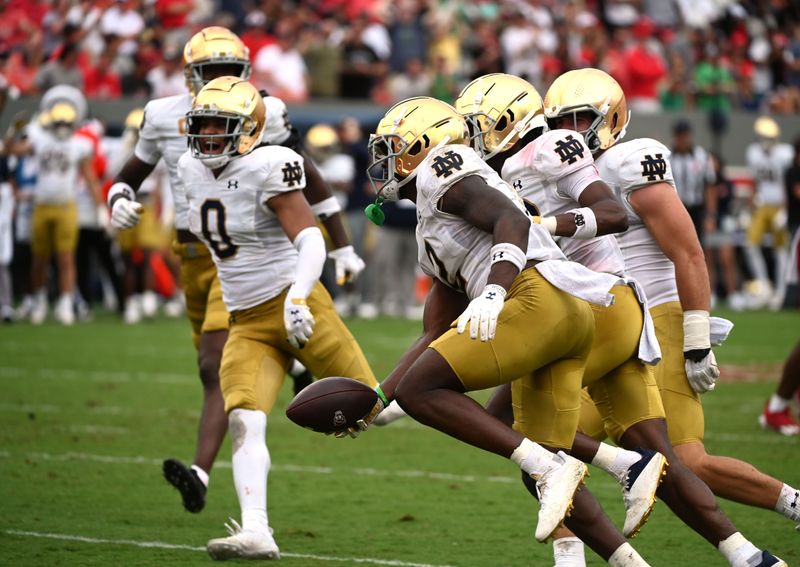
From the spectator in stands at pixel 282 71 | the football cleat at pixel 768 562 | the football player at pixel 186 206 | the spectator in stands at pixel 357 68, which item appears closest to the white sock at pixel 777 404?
the football player at pixel 186 206

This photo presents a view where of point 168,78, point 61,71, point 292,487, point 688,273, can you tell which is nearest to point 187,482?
point 292,487

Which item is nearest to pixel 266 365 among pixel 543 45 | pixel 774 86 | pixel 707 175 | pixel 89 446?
pixel 89 446

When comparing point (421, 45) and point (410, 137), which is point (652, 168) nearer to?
point (410, 137)

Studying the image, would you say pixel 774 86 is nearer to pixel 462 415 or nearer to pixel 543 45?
pixel 543 45

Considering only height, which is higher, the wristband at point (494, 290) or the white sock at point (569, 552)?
the wristband at point (494, 290)

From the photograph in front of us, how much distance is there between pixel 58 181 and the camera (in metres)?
14.1

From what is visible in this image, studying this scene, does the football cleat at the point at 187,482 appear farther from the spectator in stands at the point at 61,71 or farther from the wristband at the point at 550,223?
the spectator in stands at the point at 61,71

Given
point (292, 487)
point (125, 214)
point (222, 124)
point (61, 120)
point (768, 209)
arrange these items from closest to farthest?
point (222, 124), point (125, 214), point (292, 487), point (61, 120), point (768, 209)

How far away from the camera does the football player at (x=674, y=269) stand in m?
4.85

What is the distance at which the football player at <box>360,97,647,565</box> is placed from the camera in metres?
4.21

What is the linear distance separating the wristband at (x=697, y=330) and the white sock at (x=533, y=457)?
856 millimetres

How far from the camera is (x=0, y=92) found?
48.5 feet

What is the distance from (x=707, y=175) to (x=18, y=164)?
793 cm

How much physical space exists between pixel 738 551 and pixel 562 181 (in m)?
1.35
